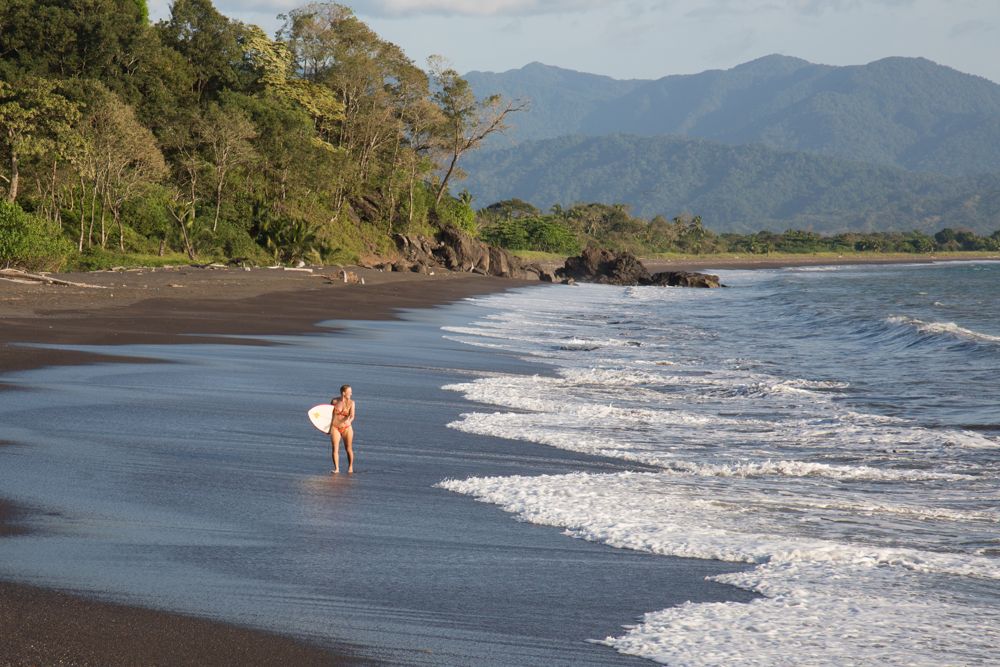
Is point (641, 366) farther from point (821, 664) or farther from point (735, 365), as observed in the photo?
point (821, 664)

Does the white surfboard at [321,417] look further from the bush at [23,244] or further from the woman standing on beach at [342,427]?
the bush at [23,244]

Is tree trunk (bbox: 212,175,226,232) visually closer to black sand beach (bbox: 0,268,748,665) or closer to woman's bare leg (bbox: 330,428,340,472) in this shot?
black sand beach (bbox: 0,268,748,665)

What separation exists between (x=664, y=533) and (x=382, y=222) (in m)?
54.9

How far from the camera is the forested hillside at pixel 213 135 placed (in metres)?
33.6

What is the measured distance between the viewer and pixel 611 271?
66.6 m

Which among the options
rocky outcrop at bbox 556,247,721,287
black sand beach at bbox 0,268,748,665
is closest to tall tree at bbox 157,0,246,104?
rocky outcrop at bbox 556,247,721,287

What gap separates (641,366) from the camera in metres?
18.3

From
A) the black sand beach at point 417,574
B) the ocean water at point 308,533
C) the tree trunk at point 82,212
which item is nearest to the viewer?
the black sand beach at point 417,574

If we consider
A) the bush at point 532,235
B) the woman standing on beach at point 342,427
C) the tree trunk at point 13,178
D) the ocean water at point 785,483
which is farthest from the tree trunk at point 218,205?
the bush at point 532,235

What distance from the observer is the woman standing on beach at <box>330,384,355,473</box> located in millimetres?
8602

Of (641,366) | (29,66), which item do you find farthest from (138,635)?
(29,66)

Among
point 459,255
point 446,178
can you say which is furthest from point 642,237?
point 459,255

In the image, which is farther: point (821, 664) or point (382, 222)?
point (382, 222)

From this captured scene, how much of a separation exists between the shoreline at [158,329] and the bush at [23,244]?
0.84 m
